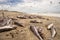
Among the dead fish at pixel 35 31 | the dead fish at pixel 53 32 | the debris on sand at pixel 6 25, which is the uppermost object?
the debris on sand at pixel 6 25

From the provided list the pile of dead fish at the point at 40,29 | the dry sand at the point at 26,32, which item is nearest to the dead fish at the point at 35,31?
the pile of dead fish at the point at 40,29

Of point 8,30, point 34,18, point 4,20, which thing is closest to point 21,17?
point 34,18

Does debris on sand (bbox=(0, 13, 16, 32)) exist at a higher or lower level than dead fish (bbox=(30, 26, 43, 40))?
higher

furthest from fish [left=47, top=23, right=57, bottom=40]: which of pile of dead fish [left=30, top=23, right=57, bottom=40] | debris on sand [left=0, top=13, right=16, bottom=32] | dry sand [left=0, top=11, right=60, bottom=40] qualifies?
debris on sand [left=0, top=13, right=16, bottom=32]

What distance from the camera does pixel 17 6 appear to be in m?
9.26

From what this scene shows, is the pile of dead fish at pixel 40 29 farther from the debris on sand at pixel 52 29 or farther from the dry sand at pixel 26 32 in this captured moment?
the dry sand at pixel 26 32

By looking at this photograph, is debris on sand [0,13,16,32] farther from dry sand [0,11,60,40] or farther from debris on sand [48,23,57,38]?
debris on sand [48,23,57,38]

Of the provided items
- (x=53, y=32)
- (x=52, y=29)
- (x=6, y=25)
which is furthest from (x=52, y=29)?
(x=6, y=25)

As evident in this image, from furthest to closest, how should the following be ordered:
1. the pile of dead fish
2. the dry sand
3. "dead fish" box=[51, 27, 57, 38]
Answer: "dead fish" box=[51, 27, 57, 38] < the pile of dead fish < the dry sand

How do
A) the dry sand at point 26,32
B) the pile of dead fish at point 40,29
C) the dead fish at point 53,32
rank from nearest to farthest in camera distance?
the dry sand at point 26,32, the pile of dead fish at point 40,29, the dead fish at point 53,32

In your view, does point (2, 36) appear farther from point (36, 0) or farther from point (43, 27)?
point (36, 0)

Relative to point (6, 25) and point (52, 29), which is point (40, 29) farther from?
point (6, 25)

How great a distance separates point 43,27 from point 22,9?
2108mm

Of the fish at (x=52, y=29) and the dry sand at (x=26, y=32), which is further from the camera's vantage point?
the fish at (x=52, y=29)
